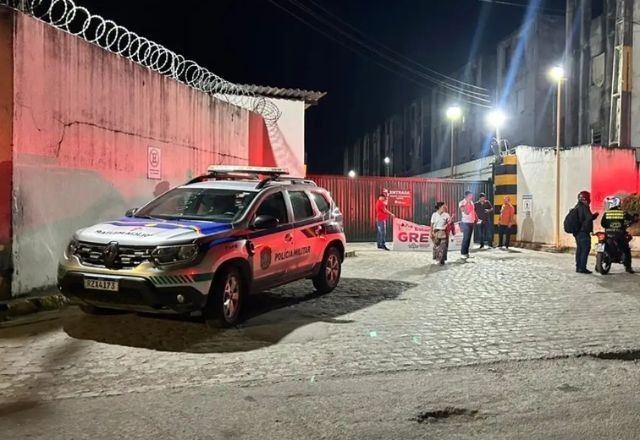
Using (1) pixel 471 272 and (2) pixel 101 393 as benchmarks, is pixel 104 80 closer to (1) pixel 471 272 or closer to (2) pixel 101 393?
(2) pixel 101 393

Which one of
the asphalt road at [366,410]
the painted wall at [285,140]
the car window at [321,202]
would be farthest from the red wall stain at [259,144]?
the asphalt road at [366,410]

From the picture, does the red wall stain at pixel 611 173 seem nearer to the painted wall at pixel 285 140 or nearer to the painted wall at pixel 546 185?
the painted wall at pixel 546 185

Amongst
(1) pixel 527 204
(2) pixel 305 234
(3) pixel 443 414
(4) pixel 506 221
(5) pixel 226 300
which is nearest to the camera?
(3) pixel 443 414

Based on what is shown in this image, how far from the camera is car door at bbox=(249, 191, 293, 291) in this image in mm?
7867

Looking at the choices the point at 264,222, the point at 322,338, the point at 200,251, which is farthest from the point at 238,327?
the point at 264,222

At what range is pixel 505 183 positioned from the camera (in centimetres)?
2092

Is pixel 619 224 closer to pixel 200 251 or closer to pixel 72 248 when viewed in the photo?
pixel 200 251

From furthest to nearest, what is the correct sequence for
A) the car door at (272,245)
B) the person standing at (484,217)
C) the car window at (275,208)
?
the person standing at (484,217) → the car window at (275,208) → the car door at (272,245)

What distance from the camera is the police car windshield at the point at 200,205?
8000 millimetres

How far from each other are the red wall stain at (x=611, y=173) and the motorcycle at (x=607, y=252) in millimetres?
5002

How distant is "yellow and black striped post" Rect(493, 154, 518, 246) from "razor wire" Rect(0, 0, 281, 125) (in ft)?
30.9

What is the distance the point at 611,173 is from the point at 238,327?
46.0 feet

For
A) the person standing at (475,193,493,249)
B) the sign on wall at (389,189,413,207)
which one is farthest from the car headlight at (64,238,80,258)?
the sign on wall at (389,189,413,207)

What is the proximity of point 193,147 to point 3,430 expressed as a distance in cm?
952
